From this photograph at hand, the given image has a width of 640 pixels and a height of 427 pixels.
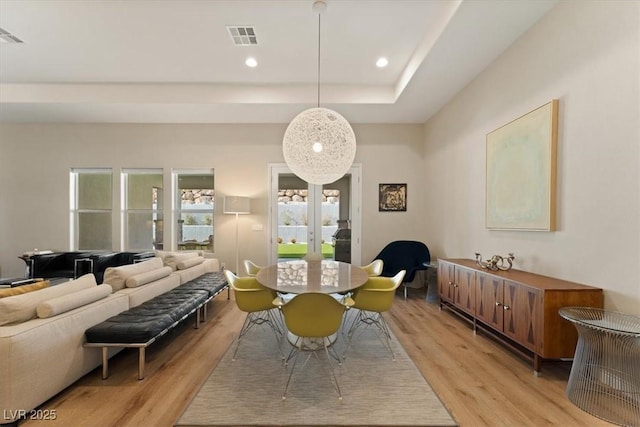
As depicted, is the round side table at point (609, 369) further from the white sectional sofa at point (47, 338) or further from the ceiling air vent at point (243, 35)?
the ceiling air vent at point (243, 35)

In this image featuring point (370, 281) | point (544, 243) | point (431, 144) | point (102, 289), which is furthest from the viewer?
point (431, 144)

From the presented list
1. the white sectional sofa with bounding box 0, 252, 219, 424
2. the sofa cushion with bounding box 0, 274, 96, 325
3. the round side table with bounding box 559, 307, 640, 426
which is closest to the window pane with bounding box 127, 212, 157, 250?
the white sectional sofa with bounding box 0, 252, 219, 424

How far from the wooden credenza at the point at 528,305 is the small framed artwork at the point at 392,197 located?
8.61 feet

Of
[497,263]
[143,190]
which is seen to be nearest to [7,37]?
[143,190]

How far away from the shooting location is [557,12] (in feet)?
8.82

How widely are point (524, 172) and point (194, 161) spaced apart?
5733mm

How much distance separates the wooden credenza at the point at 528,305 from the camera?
2.30m

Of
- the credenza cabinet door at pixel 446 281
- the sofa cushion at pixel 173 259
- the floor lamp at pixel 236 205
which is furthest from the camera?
the floor lamp at pixel 236 205

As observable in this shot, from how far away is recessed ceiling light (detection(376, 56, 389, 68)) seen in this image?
416 centimetres

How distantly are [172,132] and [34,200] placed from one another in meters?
3.23

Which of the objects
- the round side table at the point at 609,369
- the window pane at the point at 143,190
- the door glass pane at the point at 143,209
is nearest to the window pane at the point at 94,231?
the door glass pane at the point at 143,209

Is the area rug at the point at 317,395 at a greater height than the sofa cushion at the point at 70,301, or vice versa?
the sofa cushion at the point at 70,301

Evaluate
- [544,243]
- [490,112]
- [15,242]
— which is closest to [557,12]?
[490,112]

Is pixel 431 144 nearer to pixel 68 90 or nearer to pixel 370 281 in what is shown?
pixel 370 281
